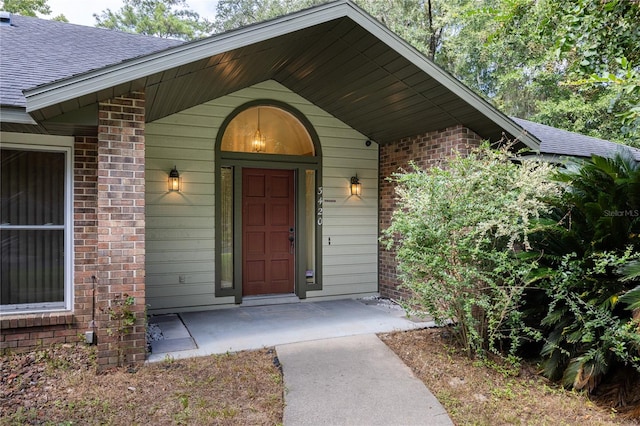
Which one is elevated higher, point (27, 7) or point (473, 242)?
point (27, 7)

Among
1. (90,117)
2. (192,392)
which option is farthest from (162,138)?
(192,392)

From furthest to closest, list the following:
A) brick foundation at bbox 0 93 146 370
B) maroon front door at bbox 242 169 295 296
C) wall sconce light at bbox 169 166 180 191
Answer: maroon front door at bbox 242 169 295 296, wall sconce light at bbox 169 166 180 191, brick foundation at bbox 0 93 146 370

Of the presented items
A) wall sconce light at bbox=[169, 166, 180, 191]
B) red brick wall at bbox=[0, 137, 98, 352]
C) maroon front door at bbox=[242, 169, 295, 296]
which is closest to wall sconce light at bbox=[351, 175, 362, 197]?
maroon front door at bbox=[242, 169, 295, 296]

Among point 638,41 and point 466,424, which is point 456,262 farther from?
point 638,41

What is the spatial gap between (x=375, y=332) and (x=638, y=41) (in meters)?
4.00

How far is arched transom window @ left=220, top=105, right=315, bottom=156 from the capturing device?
19.9 ft

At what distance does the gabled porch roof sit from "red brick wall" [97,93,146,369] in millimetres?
221

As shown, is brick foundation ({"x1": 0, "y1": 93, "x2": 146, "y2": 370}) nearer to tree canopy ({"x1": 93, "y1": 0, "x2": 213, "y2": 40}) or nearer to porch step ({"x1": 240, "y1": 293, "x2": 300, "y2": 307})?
porch step ({"x1": 240, "y1": 293, "x2": 300, "y2": 307})

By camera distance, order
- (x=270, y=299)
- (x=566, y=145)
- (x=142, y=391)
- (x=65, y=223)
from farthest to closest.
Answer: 1. (x=566, y=145)
2. (x=270, y=299)
3. (x=65, y=223)
4. (x=142, y=391)

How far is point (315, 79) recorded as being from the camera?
5.67 metres

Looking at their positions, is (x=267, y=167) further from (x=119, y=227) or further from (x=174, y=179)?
(x=119, y=227)

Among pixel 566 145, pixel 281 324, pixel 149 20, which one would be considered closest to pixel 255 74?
pixel 281 324

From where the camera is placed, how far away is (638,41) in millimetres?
3955

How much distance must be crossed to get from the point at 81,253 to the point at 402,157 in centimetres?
462
